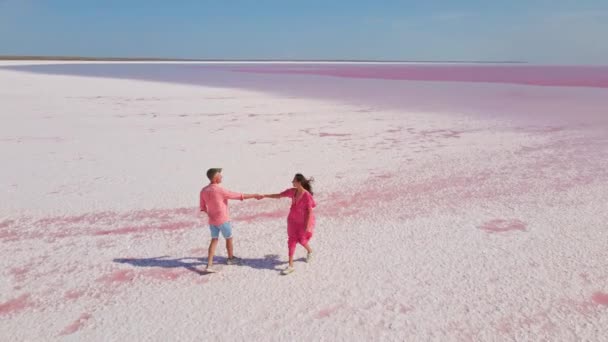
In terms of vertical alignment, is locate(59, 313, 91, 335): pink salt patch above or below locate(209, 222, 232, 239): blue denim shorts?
below

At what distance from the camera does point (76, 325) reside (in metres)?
3.83

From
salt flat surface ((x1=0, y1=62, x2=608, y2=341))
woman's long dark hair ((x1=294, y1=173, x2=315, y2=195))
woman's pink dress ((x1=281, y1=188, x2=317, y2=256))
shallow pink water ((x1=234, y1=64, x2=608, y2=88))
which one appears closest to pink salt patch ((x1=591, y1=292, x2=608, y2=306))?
salt flat surface ((x1=0, y1=62, x2=608, y2=341))

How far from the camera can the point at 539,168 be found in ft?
28.4

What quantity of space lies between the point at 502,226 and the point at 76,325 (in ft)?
16.4

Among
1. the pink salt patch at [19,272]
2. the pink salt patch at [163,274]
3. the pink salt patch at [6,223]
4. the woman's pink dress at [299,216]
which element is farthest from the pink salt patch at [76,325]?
the pink salt patch at [6,223]

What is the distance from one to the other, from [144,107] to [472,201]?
51.2ft

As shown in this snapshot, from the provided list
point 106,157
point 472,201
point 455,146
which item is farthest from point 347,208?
point 106,157

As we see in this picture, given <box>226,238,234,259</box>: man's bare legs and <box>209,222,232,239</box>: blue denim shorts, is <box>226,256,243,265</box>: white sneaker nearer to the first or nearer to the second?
<box>226,238,234,259</box>: man's bare legs

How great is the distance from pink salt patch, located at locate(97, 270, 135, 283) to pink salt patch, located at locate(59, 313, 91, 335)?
2.04 ft

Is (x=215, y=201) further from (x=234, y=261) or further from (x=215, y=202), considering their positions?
(x=234, y=261)

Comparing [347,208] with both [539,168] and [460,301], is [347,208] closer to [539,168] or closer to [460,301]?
[460,301]

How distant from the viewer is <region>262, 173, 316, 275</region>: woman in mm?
4539

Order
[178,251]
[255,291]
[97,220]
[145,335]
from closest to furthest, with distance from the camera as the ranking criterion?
[145,335]
[255,291]
[178,251]
[97,220]

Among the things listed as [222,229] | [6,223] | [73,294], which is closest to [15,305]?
[73,294]
